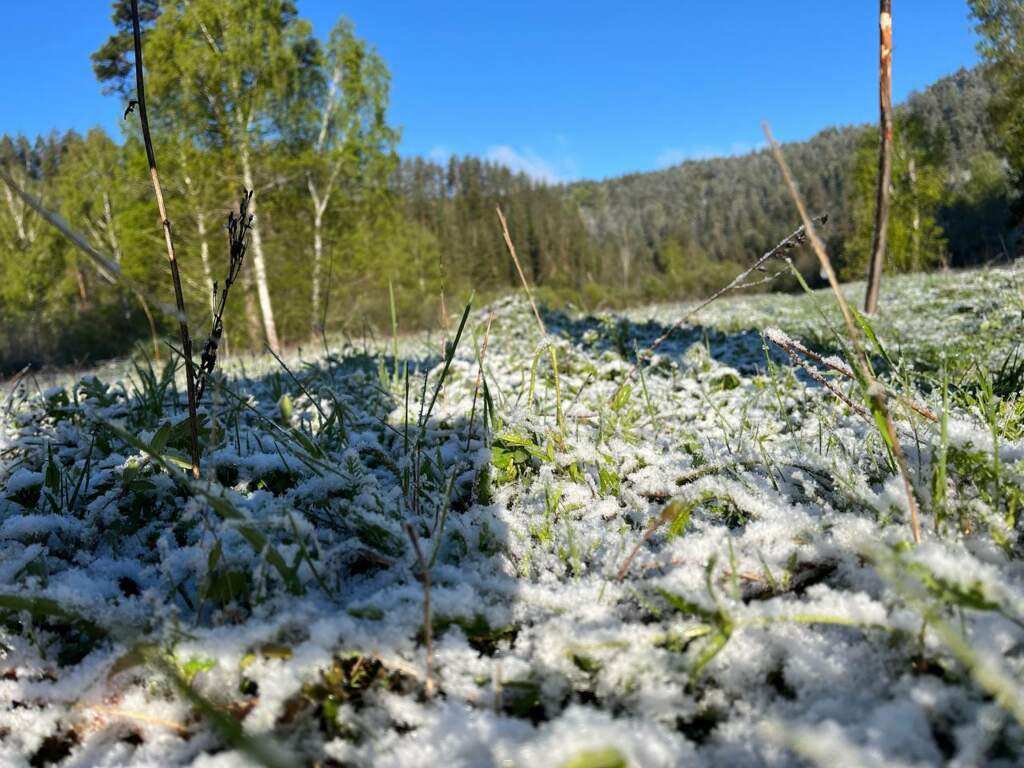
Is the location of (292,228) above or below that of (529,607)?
above

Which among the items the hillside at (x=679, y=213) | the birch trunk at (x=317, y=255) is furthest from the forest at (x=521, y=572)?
the hillside at (x=679, y=213)

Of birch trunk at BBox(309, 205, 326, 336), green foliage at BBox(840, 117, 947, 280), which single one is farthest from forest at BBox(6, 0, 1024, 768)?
green foliage at BBox(840, 117, 947, 280)

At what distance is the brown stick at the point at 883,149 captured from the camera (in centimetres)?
440

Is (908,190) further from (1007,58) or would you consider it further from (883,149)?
(883,149)

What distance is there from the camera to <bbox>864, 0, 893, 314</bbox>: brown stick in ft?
14.4

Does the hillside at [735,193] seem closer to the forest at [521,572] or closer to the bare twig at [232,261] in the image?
the forest at [521,572]

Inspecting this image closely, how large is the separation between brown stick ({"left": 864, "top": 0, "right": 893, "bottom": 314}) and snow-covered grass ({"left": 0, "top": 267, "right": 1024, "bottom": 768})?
4.04 m

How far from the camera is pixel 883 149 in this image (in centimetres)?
524

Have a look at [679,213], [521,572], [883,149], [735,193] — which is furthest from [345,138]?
[735,193]

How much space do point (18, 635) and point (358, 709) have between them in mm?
708

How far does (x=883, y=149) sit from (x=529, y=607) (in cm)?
592

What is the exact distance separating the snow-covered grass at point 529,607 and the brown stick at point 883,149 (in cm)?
404

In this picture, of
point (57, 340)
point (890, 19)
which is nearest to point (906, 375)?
point (890, 19)

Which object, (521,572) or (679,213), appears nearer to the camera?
(521,572)
